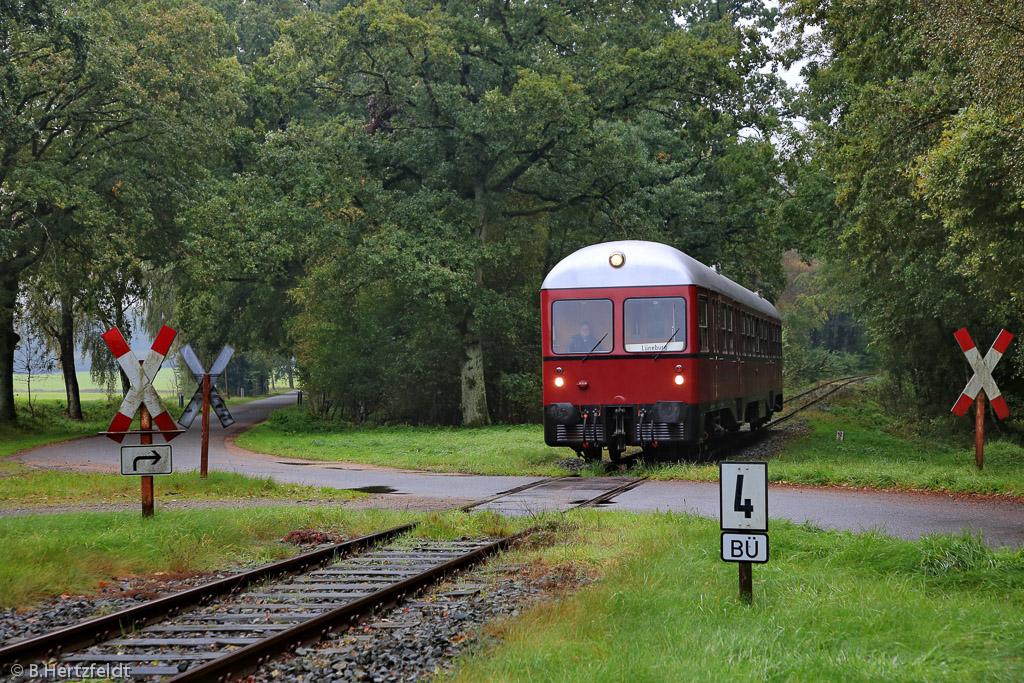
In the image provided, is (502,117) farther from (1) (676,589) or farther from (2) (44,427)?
(1) (676,589)

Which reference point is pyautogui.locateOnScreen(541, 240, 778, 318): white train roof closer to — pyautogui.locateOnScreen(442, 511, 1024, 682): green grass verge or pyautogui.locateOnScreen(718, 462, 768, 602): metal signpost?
pyautogui.locateOnScreen(442, 511, 1024, 682): green grass verge

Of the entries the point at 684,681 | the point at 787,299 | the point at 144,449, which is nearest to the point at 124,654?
the point at 684,681

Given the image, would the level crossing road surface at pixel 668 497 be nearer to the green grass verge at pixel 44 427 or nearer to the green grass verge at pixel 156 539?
the green grass verge at pixel 156 539

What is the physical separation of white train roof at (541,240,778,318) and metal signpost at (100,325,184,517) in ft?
26.8

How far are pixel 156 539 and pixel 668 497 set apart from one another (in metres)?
6.86

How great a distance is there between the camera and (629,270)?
1791 cm

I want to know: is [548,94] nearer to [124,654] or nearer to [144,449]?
[144,449]

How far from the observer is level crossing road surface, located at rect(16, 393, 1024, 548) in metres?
11.5

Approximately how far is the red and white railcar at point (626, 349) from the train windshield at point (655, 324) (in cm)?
2

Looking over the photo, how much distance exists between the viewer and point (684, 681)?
18.1 feet

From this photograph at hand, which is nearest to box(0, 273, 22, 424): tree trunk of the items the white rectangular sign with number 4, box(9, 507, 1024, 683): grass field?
box(9, 507, 1024, 683): grass field

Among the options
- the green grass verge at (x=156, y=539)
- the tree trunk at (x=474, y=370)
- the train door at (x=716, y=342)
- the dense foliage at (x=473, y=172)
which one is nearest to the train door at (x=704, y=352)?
the train door at (x=716, y=342)

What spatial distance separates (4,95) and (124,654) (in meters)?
24.3

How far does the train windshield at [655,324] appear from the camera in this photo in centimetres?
1762
